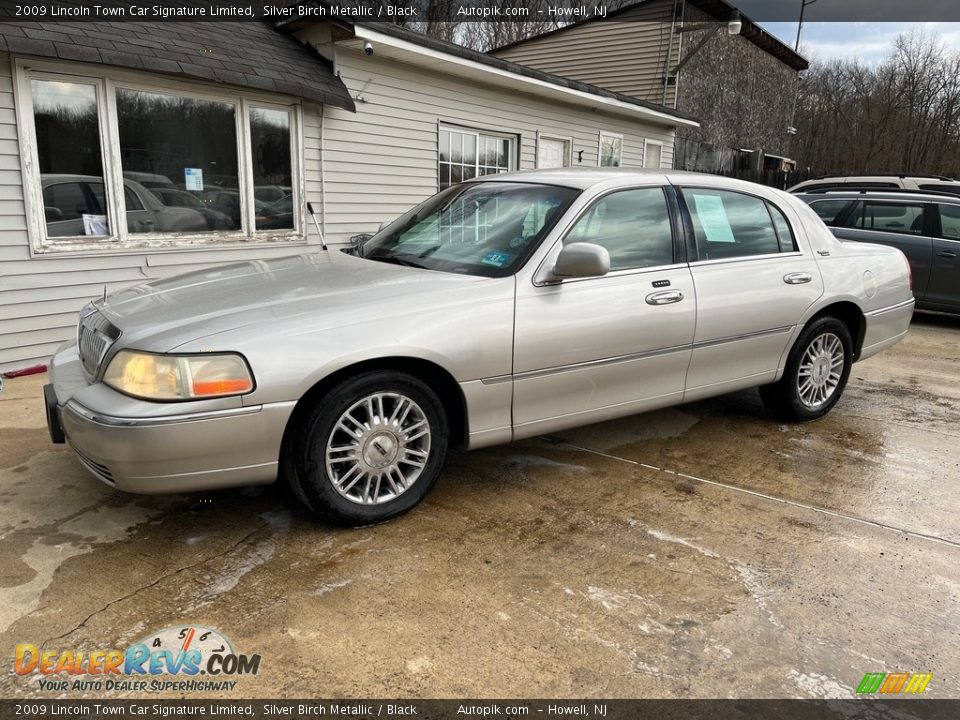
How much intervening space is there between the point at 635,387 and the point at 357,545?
1743 millimetres

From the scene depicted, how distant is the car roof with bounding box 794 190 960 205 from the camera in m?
8.76

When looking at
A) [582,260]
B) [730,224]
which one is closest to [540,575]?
[582,260]

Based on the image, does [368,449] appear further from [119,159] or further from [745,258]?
[119,159]

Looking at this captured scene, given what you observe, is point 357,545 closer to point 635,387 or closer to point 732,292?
point 635,387

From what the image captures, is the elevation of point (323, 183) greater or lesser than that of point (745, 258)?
greater

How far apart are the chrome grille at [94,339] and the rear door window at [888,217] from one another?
9.18 m

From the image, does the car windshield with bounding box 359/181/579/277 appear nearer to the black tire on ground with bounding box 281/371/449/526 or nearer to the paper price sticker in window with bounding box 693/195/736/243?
the black tire on ground with bounding box 281/371/449/526

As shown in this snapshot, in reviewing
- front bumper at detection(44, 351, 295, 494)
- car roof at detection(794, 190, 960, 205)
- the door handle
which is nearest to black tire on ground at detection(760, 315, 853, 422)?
the door handle

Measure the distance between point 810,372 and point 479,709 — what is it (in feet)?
11.9

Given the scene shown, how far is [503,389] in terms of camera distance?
11.1ft

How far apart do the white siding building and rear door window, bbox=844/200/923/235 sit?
4.63 meters

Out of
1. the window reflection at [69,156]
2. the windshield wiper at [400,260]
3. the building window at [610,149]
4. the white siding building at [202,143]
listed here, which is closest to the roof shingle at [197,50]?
the white siding building at [202,143]

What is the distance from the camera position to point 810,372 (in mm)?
4805

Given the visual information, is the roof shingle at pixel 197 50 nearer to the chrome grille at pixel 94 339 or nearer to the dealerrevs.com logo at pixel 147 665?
the chrome grille at pixel 94 339
